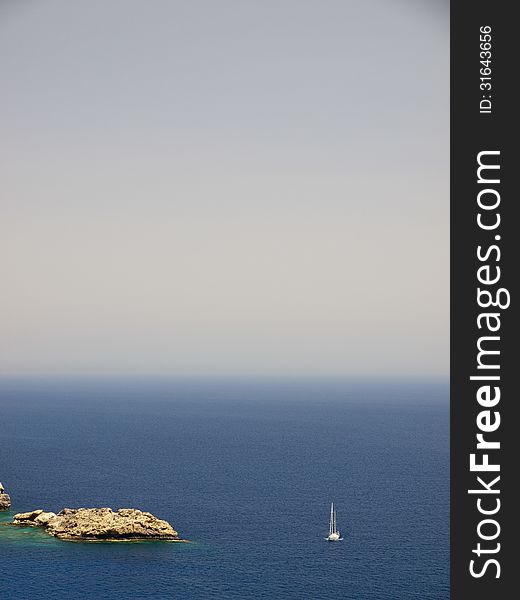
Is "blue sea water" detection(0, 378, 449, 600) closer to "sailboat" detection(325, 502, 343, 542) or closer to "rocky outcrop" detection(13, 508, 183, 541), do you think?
"sailboat" detection(325, 502, 343, 542)

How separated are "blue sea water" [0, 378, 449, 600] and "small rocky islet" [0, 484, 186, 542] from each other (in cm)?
84

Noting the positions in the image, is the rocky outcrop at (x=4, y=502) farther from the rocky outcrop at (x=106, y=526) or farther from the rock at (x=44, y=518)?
the rock at (x=44, y=518)

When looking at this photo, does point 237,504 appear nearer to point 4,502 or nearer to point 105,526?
point 105,526

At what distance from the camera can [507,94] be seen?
16688 millimetres

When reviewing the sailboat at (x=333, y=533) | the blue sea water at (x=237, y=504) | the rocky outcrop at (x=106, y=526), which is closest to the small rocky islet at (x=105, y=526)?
the rocky outcrop at (x=106, y=526)

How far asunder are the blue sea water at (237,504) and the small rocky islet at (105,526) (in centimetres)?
84

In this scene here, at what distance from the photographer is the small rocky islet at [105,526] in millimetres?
51812

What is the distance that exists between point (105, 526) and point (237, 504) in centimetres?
1529

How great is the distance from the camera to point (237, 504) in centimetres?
6391

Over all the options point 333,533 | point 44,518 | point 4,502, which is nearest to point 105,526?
point 44,518

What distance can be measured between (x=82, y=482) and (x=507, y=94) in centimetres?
6422

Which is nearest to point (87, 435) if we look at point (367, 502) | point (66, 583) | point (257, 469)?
point (257, 469)

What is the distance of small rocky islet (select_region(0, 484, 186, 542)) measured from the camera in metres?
51.8

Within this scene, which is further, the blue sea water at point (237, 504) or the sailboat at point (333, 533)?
the sailboat at point (333, 533)
